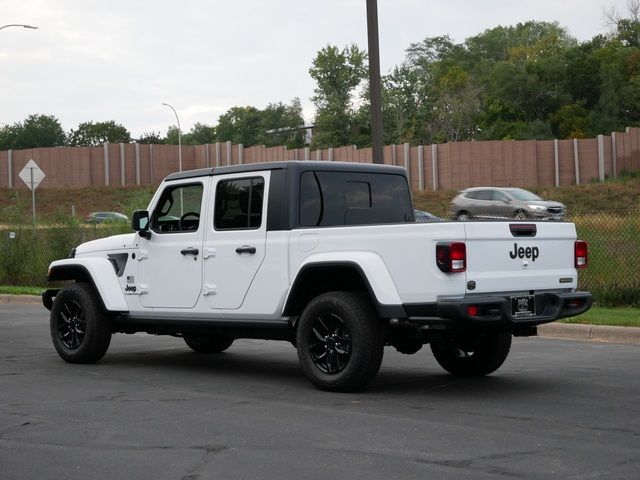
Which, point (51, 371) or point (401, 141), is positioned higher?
point (401, 141)

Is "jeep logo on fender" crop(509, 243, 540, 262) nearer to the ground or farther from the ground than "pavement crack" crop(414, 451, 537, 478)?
farther from the ground

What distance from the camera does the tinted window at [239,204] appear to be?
33.0 ft

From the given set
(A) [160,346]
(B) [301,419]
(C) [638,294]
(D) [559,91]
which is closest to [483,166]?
(D) [559,91]

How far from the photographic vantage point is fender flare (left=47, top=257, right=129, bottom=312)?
439 inches

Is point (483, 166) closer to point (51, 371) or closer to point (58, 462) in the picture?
point (51, 371)

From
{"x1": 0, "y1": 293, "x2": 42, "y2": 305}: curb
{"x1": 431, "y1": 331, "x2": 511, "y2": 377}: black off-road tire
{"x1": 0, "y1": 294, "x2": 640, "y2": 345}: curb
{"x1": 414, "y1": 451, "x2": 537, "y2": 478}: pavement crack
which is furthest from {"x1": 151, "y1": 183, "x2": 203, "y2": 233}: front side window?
{"x1": 0, "y1": 293, "x2": 42, "y2": 305}: curb

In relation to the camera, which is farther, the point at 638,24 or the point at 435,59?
the point at 435,59

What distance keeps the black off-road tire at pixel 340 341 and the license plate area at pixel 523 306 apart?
1134mm

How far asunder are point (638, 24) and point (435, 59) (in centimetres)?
3548

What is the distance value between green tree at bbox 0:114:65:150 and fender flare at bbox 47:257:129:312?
129087mm

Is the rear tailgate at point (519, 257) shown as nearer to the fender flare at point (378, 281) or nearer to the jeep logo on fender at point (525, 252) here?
the jeep logo on fender at point (525, 252)

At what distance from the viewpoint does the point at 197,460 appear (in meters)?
6.51

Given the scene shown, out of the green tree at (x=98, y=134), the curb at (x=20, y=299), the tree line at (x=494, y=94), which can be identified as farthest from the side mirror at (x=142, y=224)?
the green tree at (x=98, y=134)

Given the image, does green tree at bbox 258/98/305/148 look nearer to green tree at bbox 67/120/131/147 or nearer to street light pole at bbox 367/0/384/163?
green tree at bbox 67/120/131/147
